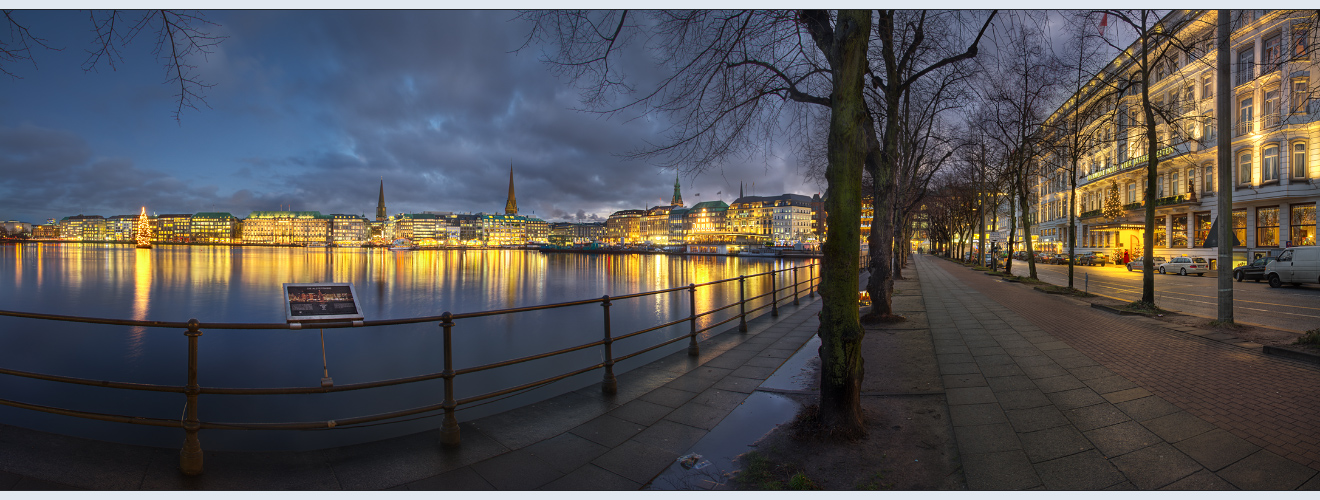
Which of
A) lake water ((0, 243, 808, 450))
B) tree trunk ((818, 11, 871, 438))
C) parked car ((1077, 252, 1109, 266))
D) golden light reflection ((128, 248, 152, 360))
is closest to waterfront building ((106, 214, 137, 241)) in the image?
golden light reflection ((128, 248, 152, 360))

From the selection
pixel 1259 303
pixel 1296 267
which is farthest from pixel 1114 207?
pixel 1259 303

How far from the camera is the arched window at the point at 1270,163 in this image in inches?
1064

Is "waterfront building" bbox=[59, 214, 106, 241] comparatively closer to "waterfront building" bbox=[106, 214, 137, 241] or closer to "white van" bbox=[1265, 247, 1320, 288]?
"waterfront building" bbox=[106, 214, 137, 241]

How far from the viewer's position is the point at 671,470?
3.58 metres

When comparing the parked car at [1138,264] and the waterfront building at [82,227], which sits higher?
the waterfront building at [82,227]

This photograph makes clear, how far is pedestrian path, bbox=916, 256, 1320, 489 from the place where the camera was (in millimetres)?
3311

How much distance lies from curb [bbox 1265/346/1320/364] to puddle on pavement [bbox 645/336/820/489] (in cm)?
588

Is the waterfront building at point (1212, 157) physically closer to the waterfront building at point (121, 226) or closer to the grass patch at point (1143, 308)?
the grass patch at point (1143, 308)

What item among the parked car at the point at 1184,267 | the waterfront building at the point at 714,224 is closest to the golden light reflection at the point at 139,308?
the parked car at the point at 1184,267

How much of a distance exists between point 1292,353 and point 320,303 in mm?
11496

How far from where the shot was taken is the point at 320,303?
491 centimetres

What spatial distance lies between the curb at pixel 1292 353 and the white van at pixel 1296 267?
61.8ft

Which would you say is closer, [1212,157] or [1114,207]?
[1212,157]

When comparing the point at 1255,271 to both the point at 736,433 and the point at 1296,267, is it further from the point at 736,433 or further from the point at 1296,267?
the point at 736,433
